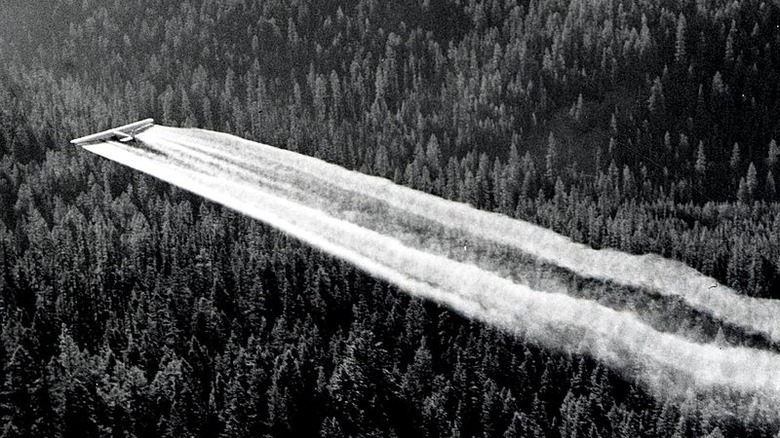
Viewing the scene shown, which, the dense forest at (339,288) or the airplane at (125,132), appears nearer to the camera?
the airplane at (125,132)

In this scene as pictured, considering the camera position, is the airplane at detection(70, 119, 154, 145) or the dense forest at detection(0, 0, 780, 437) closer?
the airplane at detection(70, 119, 154, 145)

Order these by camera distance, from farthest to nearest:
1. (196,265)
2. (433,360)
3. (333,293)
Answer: (196,265), (333,293), (433,360)

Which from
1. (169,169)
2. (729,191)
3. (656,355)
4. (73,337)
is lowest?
(729,191)

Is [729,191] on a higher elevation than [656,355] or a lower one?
lower

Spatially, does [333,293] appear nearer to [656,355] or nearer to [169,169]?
[169,169]

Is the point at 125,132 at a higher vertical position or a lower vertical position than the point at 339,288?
higher

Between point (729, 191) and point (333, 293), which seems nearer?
point (333, 293)

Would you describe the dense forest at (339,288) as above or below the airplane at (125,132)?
below

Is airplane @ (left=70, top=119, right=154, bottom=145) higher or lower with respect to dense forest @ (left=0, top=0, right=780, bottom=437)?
higher

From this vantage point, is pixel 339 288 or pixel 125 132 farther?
pixel 339 288

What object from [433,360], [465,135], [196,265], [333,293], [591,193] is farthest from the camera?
[465,135]

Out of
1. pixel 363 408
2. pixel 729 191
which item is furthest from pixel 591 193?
pixel 363 408
